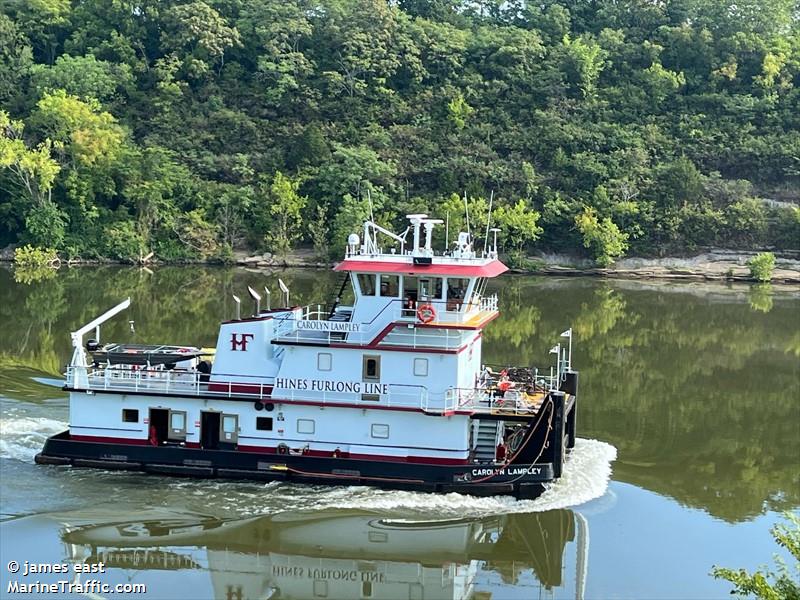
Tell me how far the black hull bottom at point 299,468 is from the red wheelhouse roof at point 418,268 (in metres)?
3.70

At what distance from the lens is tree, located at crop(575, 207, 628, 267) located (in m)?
58.6

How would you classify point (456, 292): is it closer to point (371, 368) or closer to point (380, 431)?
point (371, 368)

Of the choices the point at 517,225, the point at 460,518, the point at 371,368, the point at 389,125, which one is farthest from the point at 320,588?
the point at 389,125

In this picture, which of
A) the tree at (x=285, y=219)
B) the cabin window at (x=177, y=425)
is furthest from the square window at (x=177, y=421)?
the tree at (x=285, y=219)

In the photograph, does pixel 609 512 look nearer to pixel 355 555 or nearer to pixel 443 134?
pixel 355 555

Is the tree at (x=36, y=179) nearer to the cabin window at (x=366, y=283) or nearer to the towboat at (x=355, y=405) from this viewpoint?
the towboat at (x=355, y=405)

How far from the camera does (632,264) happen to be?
59969 mm

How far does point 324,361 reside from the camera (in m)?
19.8

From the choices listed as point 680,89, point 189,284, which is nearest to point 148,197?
point 189,284

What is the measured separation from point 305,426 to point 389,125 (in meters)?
51.4

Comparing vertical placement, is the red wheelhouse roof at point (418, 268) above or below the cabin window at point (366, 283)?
above

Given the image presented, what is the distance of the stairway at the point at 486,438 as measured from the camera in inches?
785

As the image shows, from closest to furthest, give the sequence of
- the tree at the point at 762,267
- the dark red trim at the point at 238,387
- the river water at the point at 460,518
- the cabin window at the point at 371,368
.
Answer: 1. the river water at the point at 460,518
2. the cabin window at the point at 371,368
3. the dark red trim at the point at 238,387
4. the tree at the point at 762,267

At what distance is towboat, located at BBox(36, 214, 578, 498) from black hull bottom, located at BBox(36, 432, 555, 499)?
0.06 feet
